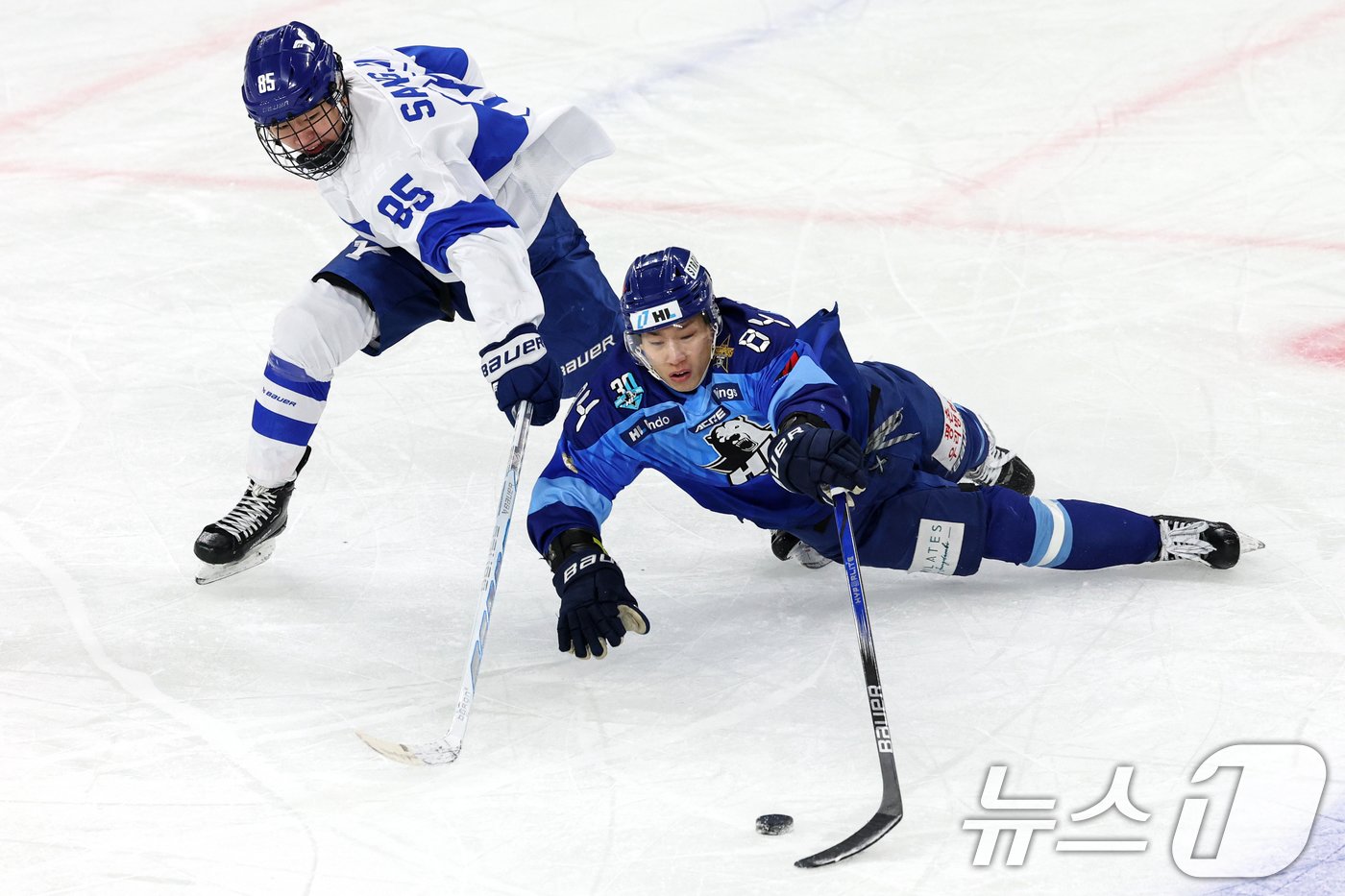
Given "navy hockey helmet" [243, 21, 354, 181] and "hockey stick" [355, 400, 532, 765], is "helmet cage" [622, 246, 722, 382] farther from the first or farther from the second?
"navy hockey helmet" [243, 21, 354, 181]

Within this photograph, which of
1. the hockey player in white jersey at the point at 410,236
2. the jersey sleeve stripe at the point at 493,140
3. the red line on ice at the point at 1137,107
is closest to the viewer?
the hockey player in white jersey at the point at 410,236

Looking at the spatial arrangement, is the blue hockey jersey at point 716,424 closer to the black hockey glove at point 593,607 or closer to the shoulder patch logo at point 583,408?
the shoulder patch logo at point 583,408

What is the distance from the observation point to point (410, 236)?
338 cm

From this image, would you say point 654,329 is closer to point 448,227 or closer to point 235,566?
point 448,227

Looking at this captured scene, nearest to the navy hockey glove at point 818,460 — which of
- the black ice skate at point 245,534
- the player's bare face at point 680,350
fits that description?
the player's bare face at point 680,350

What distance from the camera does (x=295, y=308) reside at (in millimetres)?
3543

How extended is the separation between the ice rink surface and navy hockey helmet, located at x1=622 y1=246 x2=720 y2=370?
27.3 inches

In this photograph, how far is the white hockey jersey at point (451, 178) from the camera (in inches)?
131

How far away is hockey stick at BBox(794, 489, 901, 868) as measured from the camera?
8.08 ft

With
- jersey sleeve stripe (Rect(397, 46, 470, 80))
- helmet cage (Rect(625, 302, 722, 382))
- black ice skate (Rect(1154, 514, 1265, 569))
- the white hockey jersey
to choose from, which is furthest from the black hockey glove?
jersey sleeve stripe (Rect(397, 46, 470, 80))

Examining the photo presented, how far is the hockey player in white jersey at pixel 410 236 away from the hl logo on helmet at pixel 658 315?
33 cm

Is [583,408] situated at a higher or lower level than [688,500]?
higher

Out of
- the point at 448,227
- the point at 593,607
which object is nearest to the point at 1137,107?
the point at 448,227

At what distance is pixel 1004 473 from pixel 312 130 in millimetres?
1788
